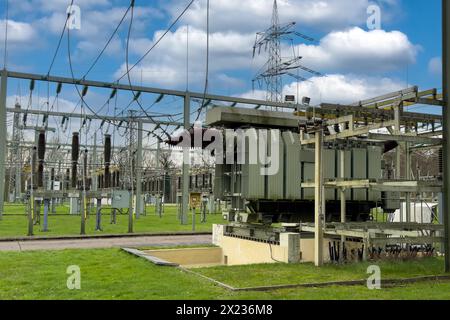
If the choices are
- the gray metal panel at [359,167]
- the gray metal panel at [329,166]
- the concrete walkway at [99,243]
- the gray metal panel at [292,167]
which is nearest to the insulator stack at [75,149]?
the concrete walkway at [99,243]

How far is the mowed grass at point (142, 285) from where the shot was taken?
25.2 ft

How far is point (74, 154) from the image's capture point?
2567 cm

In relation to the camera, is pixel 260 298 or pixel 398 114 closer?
pixel 260 298

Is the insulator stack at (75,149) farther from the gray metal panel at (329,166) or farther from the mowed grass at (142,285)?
the gray metal panel at (329,166)

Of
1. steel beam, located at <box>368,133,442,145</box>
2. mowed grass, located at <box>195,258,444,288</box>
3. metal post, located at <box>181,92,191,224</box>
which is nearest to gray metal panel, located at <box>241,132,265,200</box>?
mowed grass, located at <box>195,258,444,288</box>

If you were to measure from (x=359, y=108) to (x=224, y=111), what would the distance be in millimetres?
3948

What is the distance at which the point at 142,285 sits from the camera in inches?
334

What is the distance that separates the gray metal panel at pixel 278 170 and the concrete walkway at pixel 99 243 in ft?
15.9

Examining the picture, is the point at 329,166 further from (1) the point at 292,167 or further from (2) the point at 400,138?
(2) the point at 400,138

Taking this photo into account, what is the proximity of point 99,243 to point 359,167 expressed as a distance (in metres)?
9.59

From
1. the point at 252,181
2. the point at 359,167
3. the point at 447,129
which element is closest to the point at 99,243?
the point at 252,181
